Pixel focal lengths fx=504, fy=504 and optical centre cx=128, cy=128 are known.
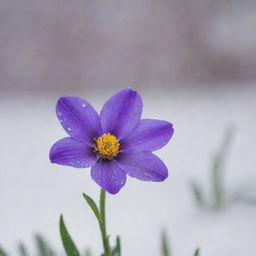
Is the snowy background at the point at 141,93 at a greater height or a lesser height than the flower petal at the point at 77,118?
greater

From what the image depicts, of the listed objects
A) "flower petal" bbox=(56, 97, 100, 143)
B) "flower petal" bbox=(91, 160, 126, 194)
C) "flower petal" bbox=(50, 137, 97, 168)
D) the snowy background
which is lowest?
"flower petal" bbox=(91, 160, 126, 194)

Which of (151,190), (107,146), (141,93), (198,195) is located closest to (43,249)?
(107,146)

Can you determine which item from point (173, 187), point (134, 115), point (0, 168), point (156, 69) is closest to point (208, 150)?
point (173, 187)

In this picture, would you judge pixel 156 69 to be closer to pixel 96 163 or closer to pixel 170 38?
pixel 170 38

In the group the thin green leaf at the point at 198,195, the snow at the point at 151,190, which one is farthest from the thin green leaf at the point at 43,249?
the thin green leaf at the point at 198,195

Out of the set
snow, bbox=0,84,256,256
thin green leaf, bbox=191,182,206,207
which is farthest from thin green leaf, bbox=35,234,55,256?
thin green leaf, bbox=191,182,206,207

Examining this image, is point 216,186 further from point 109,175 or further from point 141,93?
point 141,93

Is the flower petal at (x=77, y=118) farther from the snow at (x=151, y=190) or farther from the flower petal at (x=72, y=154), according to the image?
the snow at (x=151, y=190)

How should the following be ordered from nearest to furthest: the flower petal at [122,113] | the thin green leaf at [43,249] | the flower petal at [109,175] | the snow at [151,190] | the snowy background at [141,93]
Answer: the flower petal at [109,175] < the flower petal at [122,113] < the thin green leaf at [43,249] < the snow at [151,190] < the snowy background at [141,93]

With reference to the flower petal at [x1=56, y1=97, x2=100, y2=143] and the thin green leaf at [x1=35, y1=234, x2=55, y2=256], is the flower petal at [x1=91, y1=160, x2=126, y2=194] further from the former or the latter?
the thin green leaf at [x1=35, y1=234, x2=55, y2=256]
